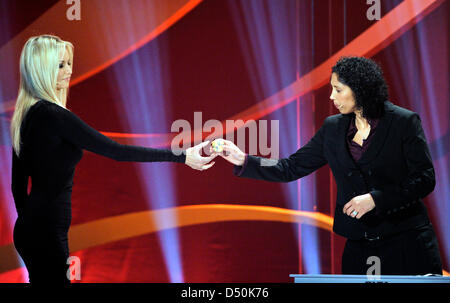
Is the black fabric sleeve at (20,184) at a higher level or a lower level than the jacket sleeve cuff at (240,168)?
lower

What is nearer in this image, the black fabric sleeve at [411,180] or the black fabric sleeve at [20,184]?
the black fabric sleeve at [20,184]

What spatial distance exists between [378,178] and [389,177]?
1.9 inches

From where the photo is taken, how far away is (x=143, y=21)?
388 centimetres

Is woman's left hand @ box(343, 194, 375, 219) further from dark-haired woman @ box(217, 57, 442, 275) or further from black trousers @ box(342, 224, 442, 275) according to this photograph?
black trousers @ box(342, 224, 442, 275)

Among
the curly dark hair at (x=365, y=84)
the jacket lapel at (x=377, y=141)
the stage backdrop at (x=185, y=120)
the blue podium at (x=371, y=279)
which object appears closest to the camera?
the blue podium at (x=371, y=279)

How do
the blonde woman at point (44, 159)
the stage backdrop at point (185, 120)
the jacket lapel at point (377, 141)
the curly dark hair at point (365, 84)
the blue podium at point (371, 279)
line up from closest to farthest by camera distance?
the blue podium at point (371, 279) → the blonde woman at point (44, 159) → the jacket lapel at point (377, 141) → the curly dark hair at point (365, 84) → the stage backdrop at point (185, 120)

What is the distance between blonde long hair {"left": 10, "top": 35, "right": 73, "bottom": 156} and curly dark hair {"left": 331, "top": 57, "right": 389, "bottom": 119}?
4.29 ft

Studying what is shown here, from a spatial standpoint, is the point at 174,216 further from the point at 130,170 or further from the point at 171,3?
the point at 171,3

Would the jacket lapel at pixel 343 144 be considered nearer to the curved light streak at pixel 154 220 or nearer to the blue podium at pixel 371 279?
the blue podium at pixel 371 279

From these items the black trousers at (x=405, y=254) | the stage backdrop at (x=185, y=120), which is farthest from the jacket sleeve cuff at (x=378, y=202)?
the stage backdrop at (x=185, y=120)

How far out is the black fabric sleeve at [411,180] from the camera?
2.18 meters

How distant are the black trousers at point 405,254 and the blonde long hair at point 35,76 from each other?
1503mm

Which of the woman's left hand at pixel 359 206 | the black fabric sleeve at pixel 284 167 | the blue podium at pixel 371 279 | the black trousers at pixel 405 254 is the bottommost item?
the blue podium at pixel 371 279

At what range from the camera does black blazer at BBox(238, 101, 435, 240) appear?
2191mm
